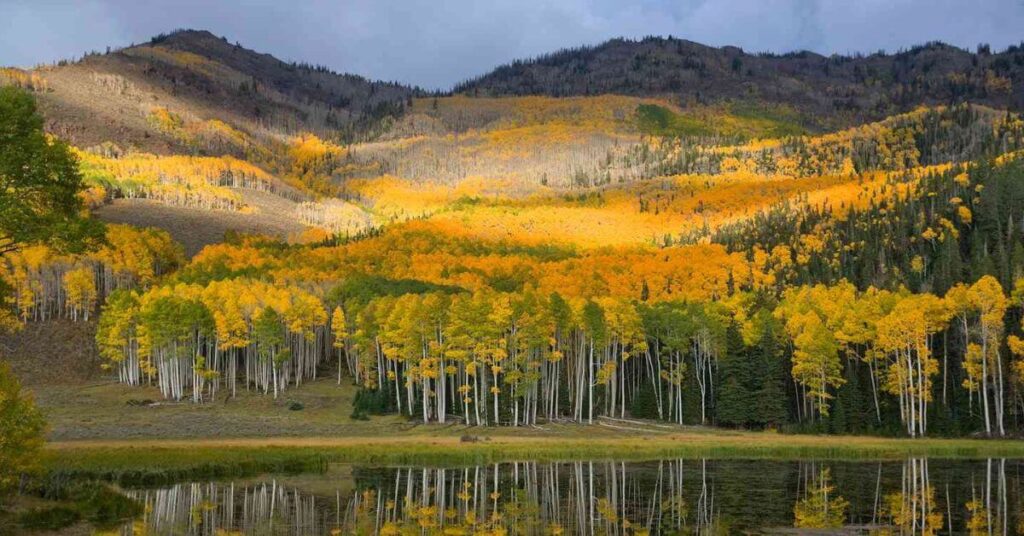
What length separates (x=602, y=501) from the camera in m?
44.3

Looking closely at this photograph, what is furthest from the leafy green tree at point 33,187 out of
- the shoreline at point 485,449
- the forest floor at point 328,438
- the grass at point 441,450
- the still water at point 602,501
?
the shoreline at point 485,449

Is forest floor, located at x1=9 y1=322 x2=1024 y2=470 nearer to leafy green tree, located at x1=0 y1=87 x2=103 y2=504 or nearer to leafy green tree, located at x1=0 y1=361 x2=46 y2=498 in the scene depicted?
leafy green tree, located at x1=0 y1=361 x2=46 y2=498

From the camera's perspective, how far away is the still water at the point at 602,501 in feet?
120

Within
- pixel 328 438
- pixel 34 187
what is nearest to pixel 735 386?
pixel 328 438

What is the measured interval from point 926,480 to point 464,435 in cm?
3878

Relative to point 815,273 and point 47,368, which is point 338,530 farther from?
point 815,273

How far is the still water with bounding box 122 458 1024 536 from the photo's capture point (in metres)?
36.7

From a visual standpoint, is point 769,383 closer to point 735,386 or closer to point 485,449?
point 735,386

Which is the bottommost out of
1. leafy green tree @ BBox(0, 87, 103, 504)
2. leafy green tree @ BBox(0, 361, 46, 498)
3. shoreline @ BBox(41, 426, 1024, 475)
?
shoreline @ BBox(41, 426, 1024, 475)

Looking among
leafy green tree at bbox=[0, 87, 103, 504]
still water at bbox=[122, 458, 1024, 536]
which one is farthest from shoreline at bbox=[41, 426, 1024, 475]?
leafy green tree at bbox=[0, 87, 103, 504]

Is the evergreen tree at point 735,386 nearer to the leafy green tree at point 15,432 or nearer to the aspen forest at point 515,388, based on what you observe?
the aspen forest at point 515,388

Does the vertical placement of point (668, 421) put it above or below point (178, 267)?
below

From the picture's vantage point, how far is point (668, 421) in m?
97.9

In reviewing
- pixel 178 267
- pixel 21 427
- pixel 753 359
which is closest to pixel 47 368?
pixel 178 267
